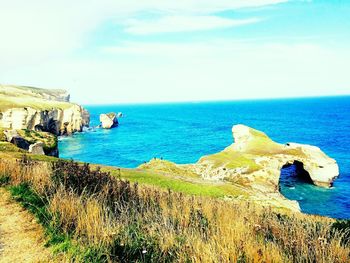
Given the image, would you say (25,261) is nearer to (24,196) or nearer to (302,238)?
(24,196)

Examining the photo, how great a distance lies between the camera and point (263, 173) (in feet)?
198

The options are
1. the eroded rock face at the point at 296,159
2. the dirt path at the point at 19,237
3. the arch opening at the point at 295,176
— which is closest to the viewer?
the dirt path at the point at 19,237

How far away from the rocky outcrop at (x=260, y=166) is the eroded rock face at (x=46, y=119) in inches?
2457

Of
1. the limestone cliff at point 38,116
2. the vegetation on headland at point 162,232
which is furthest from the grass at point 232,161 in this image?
the limestone cliff at point 38,116

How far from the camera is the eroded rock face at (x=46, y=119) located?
101m

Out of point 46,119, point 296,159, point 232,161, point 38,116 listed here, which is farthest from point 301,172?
point 46,119

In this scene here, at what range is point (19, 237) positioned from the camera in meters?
9.73

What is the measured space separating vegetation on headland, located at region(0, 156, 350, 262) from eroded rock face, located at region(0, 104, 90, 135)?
95.5 m

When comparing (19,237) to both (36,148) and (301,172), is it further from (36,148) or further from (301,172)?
(301,172)

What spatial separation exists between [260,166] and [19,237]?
56.7 meters

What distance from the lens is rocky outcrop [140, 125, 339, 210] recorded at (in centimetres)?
5725

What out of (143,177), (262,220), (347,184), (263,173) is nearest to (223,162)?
(263,173)

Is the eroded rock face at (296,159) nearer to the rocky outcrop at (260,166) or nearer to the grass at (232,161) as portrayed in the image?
the rocky outcrop at (260,166)

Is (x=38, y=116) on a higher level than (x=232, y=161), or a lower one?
higher
